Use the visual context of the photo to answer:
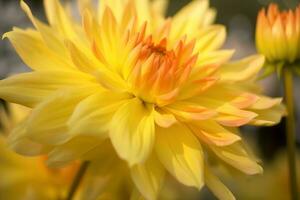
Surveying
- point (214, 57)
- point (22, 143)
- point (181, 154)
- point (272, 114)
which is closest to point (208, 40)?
→ point (214, 57)

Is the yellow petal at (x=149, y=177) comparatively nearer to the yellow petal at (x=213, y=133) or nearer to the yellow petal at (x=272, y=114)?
the yellow petal at (x=213, y=133)

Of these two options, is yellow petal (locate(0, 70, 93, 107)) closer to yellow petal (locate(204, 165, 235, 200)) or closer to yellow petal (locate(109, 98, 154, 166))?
yellow petal (locate(109, 98, 154, 166))

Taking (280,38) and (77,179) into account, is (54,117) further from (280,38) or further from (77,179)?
(280,38)

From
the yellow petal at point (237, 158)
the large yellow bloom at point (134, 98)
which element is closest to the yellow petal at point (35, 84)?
the large yellow bloom at point (134, 98)

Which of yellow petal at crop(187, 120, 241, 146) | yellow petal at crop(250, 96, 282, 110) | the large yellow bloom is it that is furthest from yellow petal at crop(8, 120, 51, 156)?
yellow petal at crop(250, 96, 282, 110)

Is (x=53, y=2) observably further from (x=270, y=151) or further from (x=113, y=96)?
(x=270, y=151)

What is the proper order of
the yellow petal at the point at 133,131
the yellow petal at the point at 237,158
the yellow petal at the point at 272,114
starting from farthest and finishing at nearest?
1. the yellow petal at the point at 272,114
2. the yellow petal at the point at 237,158
3. the yellow petal at the point at 133,131

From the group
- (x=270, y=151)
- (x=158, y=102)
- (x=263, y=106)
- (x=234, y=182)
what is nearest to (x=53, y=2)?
(x=158, y=102)
